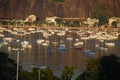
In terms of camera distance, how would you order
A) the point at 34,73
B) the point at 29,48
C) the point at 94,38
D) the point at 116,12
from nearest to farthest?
the point at 34,73 → the point at 29,48 → the point at 94,38 → the point at 116,12

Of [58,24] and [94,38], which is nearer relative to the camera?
[94,38]

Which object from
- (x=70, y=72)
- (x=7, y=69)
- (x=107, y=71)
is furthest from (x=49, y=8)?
(x=107, y=71)

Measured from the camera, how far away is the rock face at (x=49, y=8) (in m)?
76.8

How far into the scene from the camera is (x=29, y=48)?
32000mm

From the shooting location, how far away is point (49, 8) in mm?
78500

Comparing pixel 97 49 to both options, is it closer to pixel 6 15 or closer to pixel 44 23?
pixel 44 23

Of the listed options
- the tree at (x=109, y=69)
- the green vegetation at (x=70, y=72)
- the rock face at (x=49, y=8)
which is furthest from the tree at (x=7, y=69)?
the rock face at (x=49, y=8)

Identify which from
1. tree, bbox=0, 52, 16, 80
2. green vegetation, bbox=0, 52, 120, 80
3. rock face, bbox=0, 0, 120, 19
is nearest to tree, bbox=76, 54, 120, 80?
green vegetation, bbox=0, 52, 120, 80

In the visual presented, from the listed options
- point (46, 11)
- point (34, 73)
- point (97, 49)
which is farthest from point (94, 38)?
point (46, 11)

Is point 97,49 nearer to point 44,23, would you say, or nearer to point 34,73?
point 34,73

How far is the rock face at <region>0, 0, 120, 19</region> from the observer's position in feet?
252

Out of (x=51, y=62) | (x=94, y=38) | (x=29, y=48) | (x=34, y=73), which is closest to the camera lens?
(x=34, y=73)

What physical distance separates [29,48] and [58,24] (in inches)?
1258

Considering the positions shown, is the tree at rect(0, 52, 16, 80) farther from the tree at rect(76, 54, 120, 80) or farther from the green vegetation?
the tree at rect(76, 54, 120, 80)
